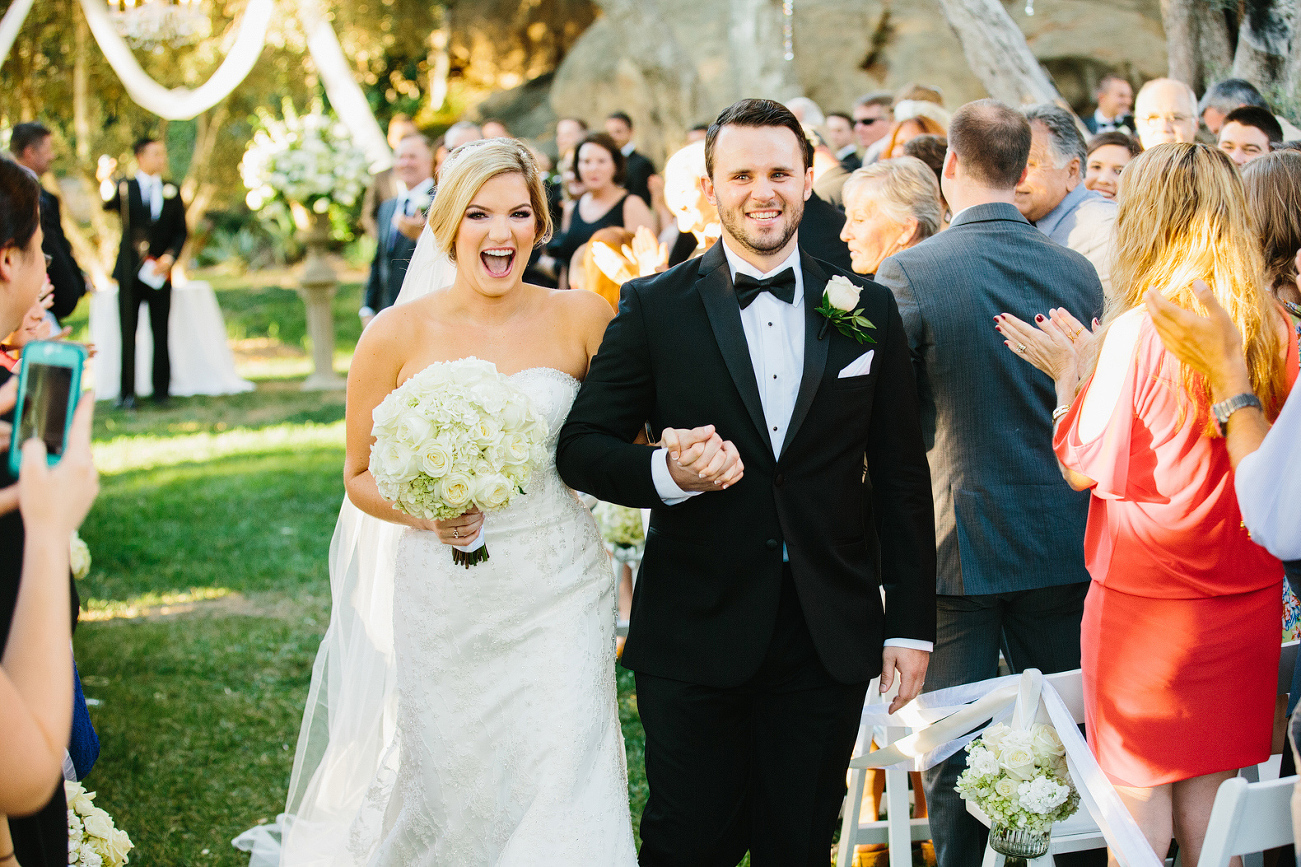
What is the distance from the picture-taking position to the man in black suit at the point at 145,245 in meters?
12.3

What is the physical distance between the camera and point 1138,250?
2.80 meters

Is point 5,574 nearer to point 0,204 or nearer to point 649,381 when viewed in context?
point 0,204

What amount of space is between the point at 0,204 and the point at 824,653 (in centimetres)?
198

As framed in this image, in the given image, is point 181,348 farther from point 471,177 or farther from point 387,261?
point 471,177

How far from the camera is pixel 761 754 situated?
114 inches

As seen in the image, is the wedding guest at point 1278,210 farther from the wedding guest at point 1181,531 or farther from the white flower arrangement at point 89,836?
the white flower arrangement at point 89,836

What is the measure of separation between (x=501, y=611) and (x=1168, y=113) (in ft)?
15.1

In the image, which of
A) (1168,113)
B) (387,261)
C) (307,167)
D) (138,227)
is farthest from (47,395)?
(138,227)

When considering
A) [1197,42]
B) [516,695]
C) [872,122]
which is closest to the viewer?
[516,695]

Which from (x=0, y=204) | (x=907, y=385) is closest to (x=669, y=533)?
(x=907, y=385)

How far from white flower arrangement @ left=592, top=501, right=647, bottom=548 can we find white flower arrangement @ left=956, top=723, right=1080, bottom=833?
2.83m

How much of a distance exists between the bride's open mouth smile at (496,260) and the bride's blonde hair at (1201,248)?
66.1 inches

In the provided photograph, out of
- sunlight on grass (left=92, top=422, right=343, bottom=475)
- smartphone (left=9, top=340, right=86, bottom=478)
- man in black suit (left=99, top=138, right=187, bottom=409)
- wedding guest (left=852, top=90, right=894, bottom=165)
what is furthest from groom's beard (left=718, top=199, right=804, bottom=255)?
man in black suit (left=99, top=138, right=187, bottom=409)

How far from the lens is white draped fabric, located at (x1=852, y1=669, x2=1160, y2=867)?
250 centimetres
